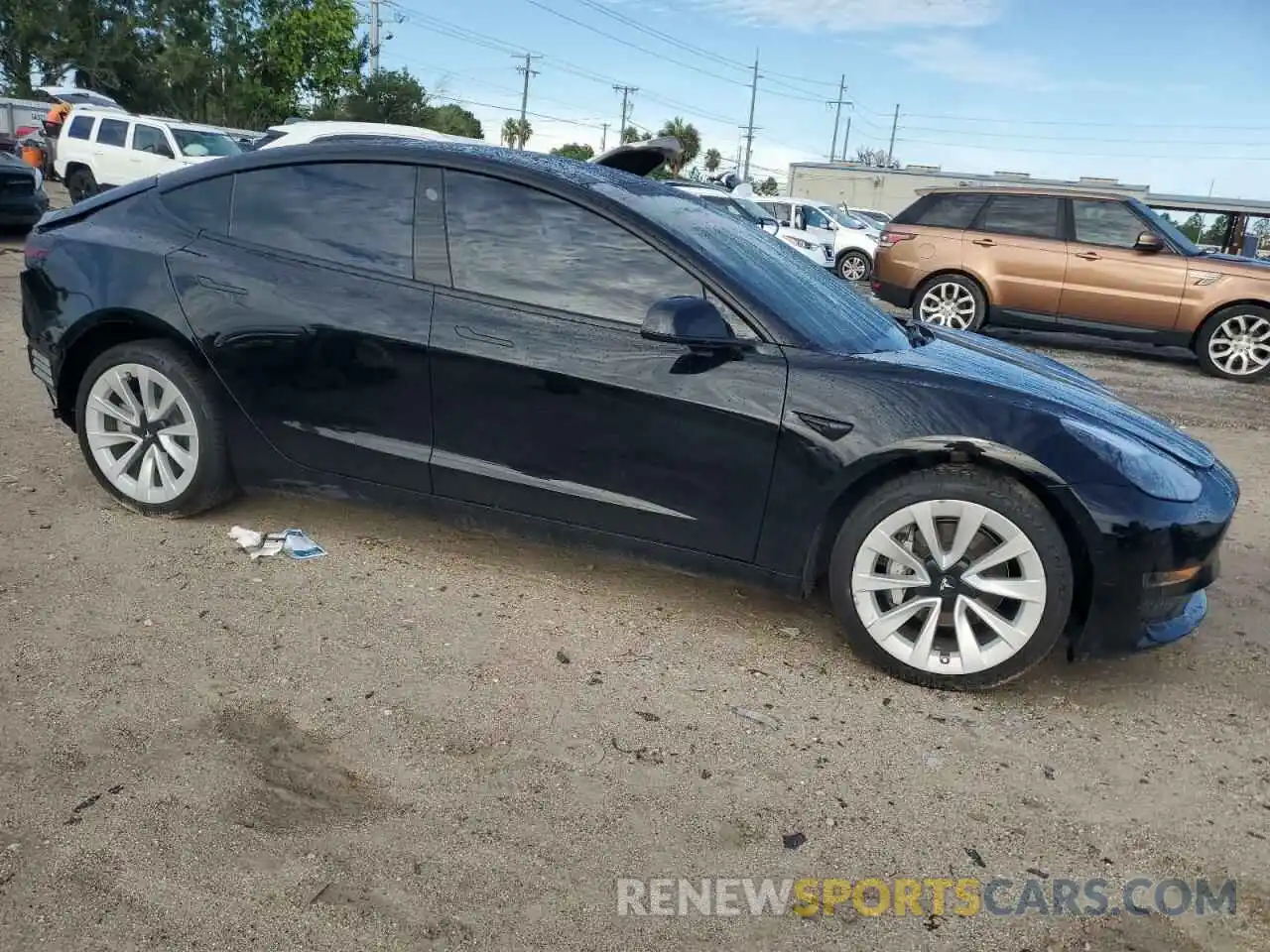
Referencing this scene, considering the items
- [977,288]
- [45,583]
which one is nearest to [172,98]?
[977,288]

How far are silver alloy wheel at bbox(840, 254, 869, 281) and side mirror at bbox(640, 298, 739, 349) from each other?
59.5ft

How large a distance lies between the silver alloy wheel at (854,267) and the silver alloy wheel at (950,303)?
384 inches

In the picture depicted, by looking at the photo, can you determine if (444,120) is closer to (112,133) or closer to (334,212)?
(112,133)

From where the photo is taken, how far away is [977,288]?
1069 cm

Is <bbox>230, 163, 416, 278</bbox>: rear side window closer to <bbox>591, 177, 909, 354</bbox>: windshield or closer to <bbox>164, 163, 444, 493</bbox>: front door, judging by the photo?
<bbox>164, 163, 444, 493</bbox>: front door

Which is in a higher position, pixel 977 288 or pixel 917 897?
pixel 977 288

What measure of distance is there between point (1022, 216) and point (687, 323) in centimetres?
886

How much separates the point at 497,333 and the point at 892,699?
1800 millimetres

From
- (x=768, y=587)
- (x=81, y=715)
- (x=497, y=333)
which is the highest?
(x=497, y=333)

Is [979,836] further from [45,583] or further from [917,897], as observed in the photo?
[45,583]

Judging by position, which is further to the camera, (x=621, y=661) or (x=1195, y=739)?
(x=621, y=661)

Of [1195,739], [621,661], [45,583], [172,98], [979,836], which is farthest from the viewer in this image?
[172,98]

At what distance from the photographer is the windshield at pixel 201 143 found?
737 inches

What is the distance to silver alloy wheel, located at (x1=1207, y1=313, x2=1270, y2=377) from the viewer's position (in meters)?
9.68
